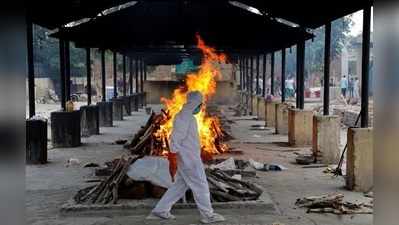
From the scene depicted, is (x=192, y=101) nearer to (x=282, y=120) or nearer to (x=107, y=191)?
(x=107, y=191)

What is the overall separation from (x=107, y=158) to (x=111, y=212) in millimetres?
6624

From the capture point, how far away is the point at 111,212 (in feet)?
29.7

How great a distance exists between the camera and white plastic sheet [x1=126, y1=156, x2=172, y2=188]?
973 cm

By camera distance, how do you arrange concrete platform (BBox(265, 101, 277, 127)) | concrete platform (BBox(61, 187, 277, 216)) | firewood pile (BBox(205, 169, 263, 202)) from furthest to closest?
1. concrete platform (BBox(265, 101, 277, 127))
2. firewood pile (BBox(205, 169, 263, 202))
3. concrete platform (BBox(61, 187, 277, 216))

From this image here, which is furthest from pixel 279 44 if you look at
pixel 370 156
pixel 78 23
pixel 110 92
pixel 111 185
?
pixel 110 92

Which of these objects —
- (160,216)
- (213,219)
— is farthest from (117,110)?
(213,219)

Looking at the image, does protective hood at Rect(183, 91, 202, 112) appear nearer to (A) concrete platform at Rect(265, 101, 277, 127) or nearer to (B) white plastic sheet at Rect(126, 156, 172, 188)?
(B) white plastic sheet at Rect(126, 156, 172, 188)

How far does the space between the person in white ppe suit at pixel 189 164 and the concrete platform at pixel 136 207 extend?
0.73m

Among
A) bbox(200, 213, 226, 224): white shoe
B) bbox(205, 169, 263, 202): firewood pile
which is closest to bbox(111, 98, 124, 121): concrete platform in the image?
bbox(205, 169, 263, 202): firewood pile

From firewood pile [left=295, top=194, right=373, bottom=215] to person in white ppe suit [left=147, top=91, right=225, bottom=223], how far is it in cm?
181

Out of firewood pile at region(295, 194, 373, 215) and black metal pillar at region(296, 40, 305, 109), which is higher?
black metal pillar at region(296, 40, 305, 109)

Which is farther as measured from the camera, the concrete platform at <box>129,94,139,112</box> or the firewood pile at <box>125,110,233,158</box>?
the concrete platform at <box>129,94,139,112</box>

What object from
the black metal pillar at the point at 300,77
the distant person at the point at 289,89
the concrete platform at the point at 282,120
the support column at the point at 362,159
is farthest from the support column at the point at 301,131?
the distant person at the point at 289,89

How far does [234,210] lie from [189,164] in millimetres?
1461
